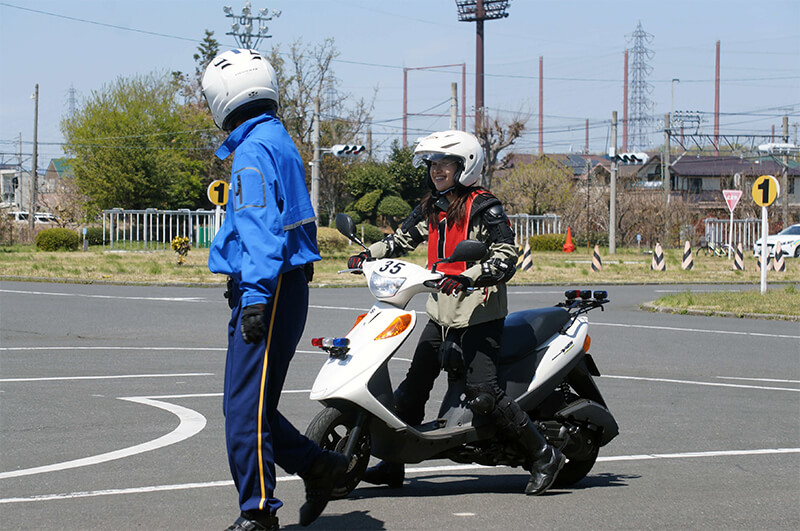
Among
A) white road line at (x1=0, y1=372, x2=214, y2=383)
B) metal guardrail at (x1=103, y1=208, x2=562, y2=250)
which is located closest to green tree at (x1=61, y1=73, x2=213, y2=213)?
metal guardrail at (x1=103, y1=208, x2=562, y2=250)

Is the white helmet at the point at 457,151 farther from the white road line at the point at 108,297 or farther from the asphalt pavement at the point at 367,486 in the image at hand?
the white road line at the point at 108,297

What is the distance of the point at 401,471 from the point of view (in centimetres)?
532

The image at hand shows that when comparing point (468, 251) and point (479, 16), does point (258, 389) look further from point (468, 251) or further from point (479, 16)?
point (479, 16)

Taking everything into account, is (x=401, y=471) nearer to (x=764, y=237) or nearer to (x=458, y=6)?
(x=764, y=237)

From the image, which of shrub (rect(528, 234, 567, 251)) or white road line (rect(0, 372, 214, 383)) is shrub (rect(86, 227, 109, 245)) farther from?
white road line (rect(0, 372, 214, 383))

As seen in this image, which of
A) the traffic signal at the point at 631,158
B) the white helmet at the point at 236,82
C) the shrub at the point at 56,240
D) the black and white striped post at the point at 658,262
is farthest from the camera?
the traffic signal at the point at 631,158

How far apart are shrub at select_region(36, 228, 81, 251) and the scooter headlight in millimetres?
39631

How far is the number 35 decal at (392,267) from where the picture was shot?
476 cm

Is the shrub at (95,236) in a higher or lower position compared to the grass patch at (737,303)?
higher

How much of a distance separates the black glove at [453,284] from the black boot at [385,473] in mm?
1103

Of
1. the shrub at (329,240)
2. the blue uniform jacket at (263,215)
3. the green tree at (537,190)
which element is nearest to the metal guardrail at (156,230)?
the shrub at (329,240)

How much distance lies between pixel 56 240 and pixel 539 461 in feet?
130

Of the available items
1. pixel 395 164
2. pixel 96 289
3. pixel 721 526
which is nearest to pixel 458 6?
pixel 395 164

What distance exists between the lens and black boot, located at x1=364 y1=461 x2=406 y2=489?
528cm
